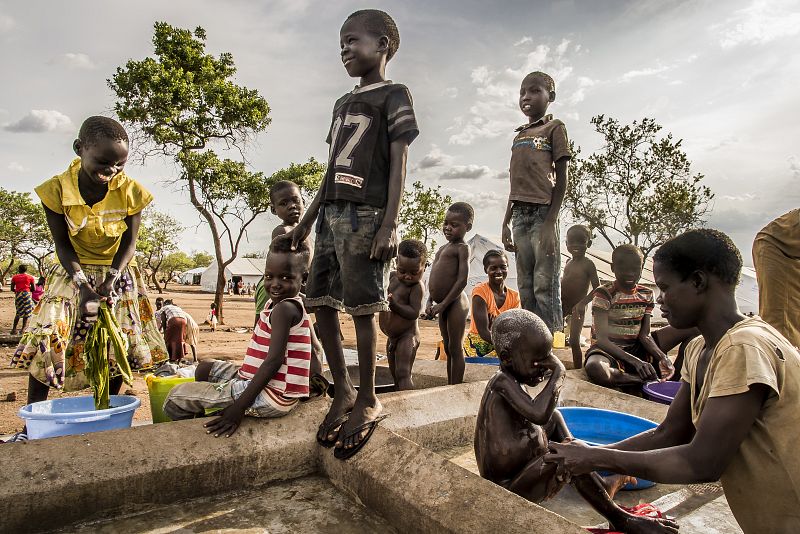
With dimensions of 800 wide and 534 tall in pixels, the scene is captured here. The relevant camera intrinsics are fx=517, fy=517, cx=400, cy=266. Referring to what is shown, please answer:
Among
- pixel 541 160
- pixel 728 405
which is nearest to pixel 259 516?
pixel 728 405

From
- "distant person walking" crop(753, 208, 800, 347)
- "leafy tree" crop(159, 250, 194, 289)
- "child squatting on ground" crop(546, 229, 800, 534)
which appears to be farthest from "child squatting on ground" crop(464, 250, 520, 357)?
"leafy tree" crop(159, 250, 194, 289)

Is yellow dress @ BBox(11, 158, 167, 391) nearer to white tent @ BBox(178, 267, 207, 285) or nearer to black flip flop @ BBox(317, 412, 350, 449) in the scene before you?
black flip flop @ BBox(317, 412, 350, 449)

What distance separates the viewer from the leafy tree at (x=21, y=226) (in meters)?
32.6

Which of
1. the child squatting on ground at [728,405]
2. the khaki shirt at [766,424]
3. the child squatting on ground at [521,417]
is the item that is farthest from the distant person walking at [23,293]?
the khaki shirt at [766,424]

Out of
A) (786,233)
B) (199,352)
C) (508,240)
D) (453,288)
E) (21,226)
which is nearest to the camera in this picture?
(786,233)

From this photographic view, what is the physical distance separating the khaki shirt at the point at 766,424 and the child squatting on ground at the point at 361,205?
148 centimetres

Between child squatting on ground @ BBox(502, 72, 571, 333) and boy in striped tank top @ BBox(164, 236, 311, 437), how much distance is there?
2408 mm

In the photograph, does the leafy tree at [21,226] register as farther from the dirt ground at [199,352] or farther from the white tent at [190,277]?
the white tent at [190,277]

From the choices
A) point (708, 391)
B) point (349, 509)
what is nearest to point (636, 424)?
point (708, 391)

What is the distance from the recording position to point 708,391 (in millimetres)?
1530

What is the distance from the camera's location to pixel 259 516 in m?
2.01

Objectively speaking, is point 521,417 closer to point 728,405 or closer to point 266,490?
point 728,405

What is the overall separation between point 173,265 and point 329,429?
2614 inches

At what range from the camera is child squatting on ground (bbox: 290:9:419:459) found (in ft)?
8.38
